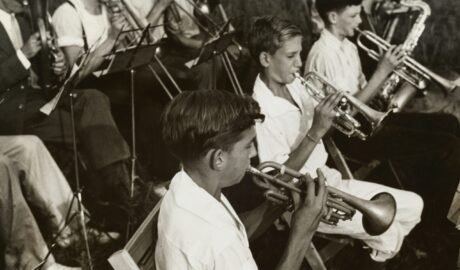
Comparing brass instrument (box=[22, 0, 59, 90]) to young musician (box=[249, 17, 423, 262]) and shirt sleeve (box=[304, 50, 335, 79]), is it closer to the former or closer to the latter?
young musician (box=[249, 17, 423, 262])

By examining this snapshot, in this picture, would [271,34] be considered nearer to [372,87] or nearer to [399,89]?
[372,87]

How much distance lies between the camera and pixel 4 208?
3.02m

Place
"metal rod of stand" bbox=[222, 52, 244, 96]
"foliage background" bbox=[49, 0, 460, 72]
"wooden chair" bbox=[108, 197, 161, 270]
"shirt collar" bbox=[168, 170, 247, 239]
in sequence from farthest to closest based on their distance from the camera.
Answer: "foliage background" bbox=[49, 0, 460, 72] → "metal rod of stand" bbox=[222, 52, 244, 96] → "shirt collar" bbox=[168, 170, 247, 239] → "wooden chair" bbox=[108, 197, 161, 270]

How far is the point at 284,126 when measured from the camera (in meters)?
3.08

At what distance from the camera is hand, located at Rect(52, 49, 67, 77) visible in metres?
3.82

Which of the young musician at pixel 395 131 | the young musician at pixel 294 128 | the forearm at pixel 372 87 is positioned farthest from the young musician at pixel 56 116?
the forearm at pixel 372 87

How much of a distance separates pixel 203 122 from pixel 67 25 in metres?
2.59

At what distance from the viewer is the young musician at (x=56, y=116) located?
11.7 feet

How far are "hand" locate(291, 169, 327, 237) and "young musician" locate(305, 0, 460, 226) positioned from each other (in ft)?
5.55

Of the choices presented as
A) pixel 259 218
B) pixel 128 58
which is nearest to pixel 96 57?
pixel 128 58

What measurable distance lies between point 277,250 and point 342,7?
183 cm

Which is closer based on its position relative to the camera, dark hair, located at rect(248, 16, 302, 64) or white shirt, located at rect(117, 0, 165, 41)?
dark hair, located at rect(248, 16, 302, 64)

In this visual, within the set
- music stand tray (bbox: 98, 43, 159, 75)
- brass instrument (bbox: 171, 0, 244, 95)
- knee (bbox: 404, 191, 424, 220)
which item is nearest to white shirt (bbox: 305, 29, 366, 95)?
brass instrument (bbox: 171, 0, 244, 95)

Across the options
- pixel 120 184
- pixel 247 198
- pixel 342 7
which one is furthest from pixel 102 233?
pixel 342 7
